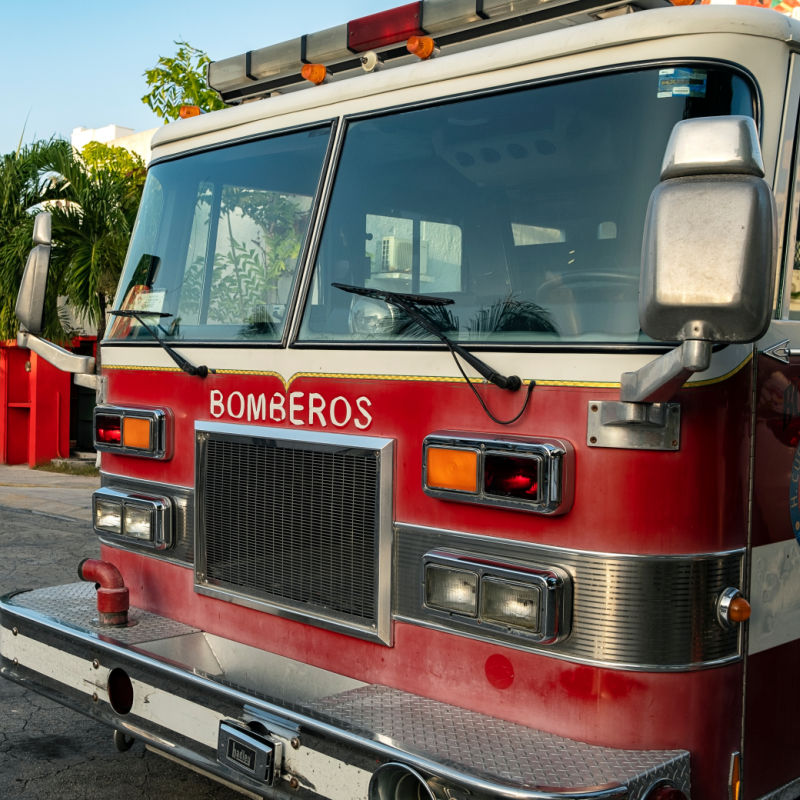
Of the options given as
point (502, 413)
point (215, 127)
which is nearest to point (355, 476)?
point (502, 413)

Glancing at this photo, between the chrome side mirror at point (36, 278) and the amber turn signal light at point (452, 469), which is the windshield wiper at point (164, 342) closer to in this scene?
the chrome side mirror at point (36, 278)

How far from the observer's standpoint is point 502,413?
2.98 m

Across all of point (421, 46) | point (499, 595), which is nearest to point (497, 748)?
point (499, 595)

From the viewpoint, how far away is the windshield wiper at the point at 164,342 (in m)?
3.83

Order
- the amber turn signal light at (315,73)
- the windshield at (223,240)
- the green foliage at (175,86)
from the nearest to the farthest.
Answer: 1. the windshield at (223,240)
2. the amber turn signal light at (315,73)
3. the green foliage at (175,86)

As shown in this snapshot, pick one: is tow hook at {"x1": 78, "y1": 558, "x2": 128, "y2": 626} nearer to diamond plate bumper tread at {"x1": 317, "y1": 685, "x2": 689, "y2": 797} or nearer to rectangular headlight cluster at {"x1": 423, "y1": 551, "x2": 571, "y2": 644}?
diamond plate bumper tread at {"x1": 317, "y1": 685, "x2": 689, "y2": 797}

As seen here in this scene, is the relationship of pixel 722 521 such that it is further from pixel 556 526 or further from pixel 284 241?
pixel 284 241

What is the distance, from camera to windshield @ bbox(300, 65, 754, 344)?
9.32 feet

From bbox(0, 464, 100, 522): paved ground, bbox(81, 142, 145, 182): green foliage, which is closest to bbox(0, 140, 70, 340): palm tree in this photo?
bbox(81, 142, 145, 182): green foliage

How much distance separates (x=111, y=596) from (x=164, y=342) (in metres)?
0.97

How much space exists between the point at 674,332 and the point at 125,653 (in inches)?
84.9

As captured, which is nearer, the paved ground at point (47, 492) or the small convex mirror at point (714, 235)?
the small convex mirror at point (714, 235)

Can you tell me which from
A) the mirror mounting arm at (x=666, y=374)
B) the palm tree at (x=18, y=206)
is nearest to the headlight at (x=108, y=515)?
the mirror mounting arm at (x=666, y=374)

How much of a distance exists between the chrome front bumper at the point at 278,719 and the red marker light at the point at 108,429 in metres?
0.64
